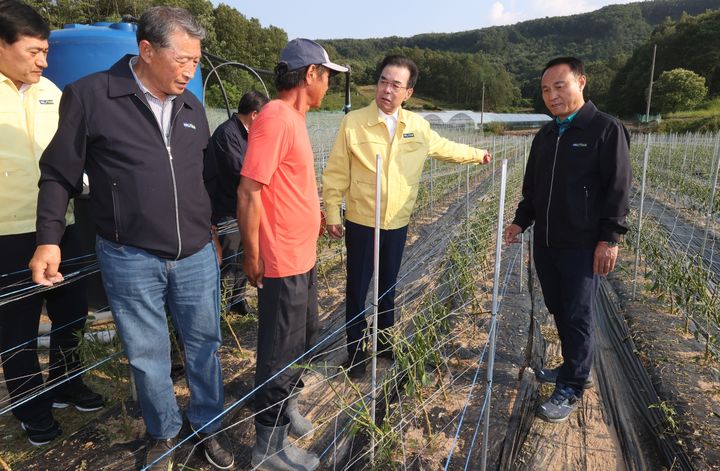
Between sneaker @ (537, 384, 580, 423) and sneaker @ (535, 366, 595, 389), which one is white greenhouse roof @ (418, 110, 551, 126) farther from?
sneaker @ (537, 384, 580, 423)

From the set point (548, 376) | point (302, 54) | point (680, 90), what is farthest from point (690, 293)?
point (680, 90)

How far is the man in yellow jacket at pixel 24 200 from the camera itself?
1.66 m

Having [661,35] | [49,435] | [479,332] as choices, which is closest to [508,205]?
[479,332]

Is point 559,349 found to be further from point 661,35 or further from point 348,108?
point 661,35

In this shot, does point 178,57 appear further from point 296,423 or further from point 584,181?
point 584,181

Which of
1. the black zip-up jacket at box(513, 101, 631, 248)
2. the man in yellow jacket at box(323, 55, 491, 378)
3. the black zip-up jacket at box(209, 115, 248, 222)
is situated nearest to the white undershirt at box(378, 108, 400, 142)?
the man in yellow jacket at box(323, 55, 491, 378)

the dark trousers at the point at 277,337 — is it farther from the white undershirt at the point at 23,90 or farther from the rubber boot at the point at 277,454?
the white undershirt at the point at 23,90

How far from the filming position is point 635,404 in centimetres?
218

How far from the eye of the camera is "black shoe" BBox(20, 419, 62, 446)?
1.86 m

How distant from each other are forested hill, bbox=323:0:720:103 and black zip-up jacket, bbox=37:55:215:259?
82.1 meters

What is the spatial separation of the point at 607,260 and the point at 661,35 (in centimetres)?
6063

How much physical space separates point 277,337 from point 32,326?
1104mm

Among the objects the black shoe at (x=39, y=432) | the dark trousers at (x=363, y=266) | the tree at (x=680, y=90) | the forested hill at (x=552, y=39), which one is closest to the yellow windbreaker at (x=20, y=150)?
the black shoe at (x=39, y=432)

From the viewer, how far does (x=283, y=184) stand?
1578mm
